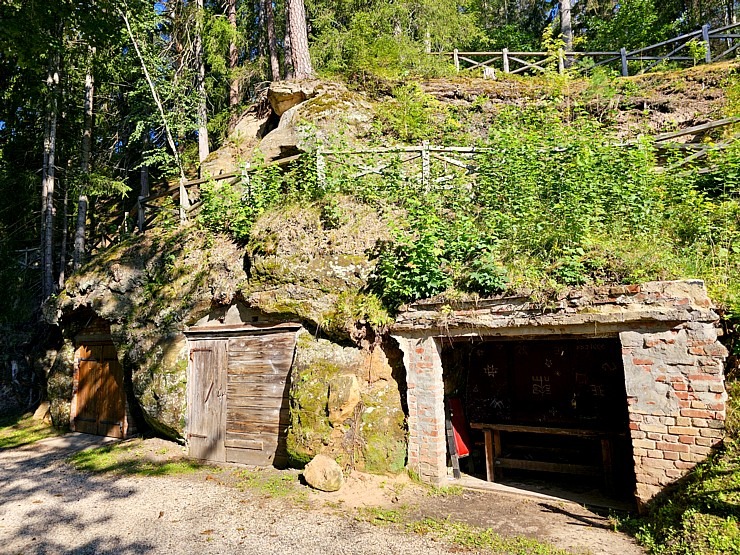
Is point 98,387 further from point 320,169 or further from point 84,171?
point 320,169

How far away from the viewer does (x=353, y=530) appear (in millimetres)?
5664

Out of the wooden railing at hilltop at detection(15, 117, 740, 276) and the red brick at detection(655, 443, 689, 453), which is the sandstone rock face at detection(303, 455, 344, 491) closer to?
the red brick at detection(655, 443, 689, 453)

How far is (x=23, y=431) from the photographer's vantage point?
12.2 meters

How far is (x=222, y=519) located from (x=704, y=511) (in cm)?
551

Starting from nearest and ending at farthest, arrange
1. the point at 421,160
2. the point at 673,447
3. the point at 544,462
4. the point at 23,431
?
the point at 673,447
the point at 544,462
the point at 421,160
the point at 23,431

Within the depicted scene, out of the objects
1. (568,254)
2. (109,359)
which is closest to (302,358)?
(568,254)

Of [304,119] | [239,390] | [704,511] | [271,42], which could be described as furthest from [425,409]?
[271,42]

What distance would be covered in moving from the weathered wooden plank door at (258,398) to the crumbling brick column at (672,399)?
5.26m

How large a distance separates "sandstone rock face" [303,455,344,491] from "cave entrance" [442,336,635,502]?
2398 millimetres

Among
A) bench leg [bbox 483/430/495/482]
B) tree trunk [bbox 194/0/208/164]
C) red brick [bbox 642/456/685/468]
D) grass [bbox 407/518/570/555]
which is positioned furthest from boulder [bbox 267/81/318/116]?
red brick [bbox 642/456/685/468]

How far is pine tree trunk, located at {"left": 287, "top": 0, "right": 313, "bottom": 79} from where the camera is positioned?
45.0 ft

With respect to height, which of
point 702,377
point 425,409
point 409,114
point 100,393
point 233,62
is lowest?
point 100,393

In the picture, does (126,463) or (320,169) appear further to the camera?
(320,169)

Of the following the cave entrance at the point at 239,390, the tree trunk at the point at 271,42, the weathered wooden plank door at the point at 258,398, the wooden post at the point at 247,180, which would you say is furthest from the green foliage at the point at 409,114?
the weathered wooden plank door at the point at 258,398
